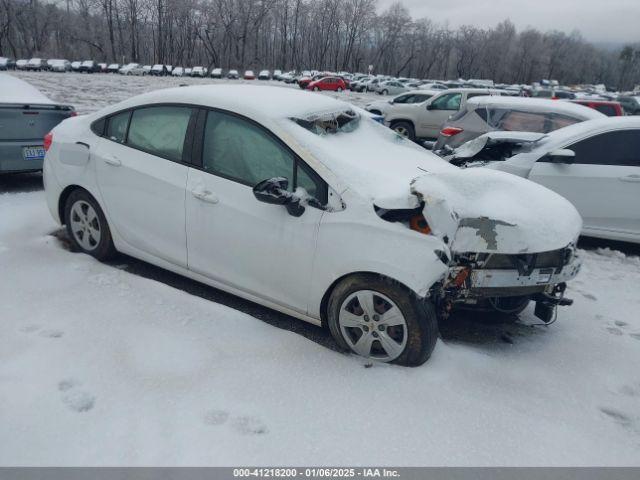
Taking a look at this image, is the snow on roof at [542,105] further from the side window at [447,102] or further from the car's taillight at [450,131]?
the side window at [447,102]

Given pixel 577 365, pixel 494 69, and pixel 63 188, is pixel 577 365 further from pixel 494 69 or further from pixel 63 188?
pixel 494 69

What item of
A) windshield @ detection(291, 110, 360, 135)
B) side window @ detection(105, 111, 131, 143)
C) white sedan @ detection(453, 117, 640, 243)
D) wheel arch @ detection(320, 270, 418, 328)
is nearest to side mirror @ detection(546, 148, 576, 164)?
white sedan @ detection(453, 117, 640, 243)

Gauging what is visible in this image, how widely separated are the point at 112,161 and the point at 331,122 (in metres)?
1.77

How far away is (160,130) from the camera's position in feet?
12.1

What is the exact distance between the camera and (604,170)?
5.29m

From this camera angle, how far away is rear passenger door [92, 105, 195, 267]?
3.52m

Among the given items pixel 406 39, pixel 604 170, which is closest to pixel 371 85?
pixel 604 170

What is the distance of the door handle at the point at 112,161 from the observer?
3773 millimetres

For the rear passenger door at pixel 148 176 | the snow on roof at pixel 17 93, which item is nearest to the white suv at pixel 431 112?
the snow on roof at pixel 17 93
